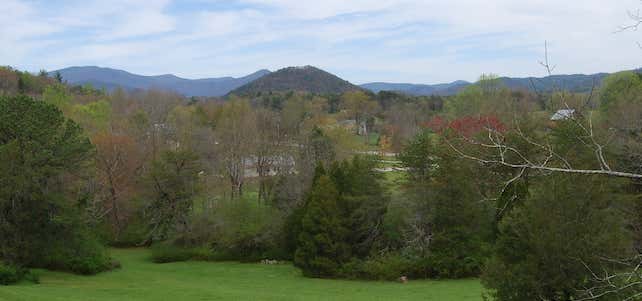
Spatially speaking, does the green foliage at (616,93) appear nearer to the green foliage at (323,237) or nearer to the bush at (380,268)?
the bush at (380,268)

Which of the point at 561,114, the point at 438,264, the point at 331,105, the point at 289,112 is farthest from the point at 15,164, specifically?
the point at 331,105

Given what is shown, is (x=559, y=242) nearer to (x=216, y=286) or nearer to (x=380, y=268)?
(x=380, y=268)

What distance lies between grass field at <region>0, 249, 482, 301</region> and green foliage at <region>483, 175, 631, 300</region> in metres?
6.63

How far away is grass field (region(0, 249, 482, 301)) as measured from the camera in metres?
21.3

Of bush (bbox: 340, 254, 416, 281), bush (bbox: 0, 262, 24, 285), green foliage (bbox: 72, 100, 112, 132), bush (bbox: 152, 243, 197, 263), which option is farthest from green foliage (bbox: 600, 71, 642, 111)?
green foliage (bbox: 72, 100, 112, 132)

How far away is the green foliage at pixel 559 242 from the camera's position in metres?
15.9

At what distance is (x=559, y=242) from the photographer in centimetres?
1611

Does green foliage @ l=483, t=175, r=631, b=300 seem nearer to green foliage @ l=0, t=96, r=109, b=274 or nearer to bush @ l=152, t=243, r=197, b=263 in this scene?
green foliage @ l=0, t=96, r=109, b=274

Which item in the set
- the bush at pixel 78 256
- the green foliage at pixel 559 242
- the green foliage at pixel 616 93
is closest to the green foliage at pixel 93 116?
the bush at pixel 78 256

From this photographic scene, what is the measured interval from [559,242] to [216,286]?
50.0ft

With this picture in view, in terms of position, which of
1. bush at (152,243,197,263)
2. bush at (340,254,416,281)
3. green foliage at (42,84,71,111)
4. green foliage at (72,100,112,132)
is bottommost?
bush at (152,243,197,263)

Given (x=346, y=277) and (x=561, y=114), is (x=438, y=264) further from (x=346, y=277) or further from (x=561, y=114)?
(x=561, y=114)

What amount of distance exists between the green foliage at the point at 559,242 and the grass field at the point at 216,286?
6.63 meters

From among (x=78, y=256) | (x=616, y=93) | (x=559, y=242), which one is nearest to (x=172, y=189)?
(x=78, y=256)
